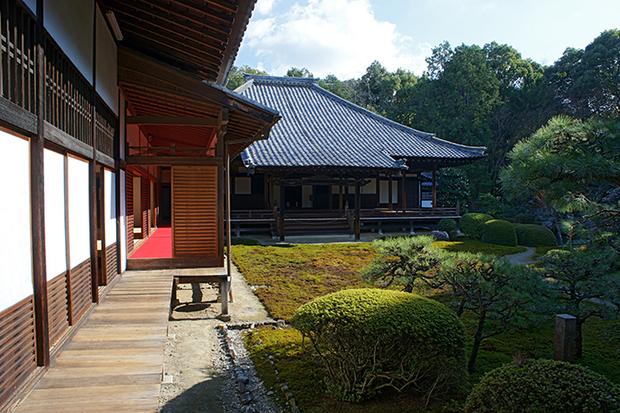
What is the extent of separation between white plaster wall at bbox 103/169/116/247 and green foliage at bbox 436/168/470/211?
18.4 metres

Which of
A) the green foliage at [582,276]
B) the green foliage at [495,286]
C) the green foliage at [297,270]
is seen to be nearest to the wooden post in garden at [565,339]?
the green foliage at [495,286]

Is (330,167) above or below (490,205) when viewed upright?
above

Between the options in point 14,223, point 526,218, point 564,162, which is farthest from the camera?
point 526,218

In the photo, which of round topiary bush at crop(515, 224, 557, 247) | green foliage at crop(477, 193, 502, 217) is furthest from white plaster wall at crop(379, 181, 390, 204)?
round topiary bush at crop(515, 224, 557, 247)

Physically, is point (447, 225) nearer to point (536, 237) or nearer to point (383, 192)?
point (536, 237)

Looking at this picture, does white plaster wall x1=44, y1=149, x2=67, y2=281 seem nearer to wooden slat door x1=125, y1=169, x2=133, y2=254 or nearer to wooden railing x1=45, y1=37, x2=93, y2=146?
wooden railing x1=45, y1=37, x2=93, y2=146

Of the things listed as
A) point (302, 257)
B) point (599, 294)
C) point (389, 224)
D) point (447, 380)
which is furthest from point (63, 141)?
point (389, 224)

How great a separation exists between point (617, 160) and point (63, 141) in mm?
4571

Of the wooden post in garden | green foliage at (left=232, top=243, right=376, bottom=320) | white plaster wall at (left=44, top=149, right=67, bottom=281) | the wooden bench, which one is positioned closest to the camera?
the wooden post in garden

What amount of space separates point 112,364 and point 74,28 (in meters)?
3.26

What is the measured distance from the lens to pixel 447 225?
17125 millimetres

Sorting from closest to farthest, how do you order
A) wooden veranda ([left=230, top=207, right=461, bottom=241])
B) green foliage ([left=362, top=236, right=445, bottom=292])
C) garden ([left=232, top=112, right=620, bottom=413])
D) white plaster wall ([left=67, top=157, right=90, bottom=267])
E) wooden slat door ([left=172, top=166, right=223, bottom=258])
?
garden ([left=232, top=112, right=620, bottom=413])
white plaster wall ([left=67, top=157, right=90, bottom=267])
green foliage ([left=362, top=236, right=445, bottom=292])
wooden slat door ([left=172, top=166, right=223, bottom=258])
wooden veranda ([left=230, top=207, right=461, bottom=241])

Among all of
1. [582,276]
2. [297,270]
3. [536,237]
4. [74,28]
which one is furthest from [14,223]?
[536,237]

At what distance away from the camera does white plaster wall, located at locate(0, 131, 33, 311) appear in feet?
8.41
